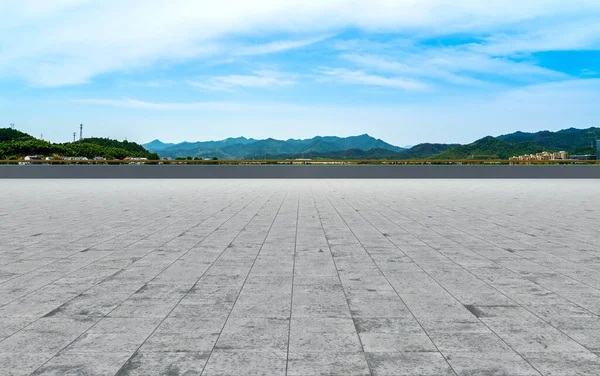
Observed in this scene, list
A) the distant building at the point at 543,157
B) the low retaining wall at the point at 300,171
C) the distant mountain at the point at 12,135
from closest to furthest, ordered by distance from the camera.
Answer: the low retaining wall at the point at 300,171, the distant building at the point at 543,157, the distant mountain at the point at 12,135

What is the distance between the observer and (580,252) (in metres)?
7.65

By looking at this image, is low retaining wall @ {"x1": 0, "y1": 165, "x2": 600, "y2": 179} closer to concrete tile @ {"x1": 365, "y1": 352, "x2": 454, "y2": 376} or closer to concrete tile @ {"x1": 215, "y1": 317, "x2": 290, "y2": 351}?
concrete tile @ {"x1": 215, "y1": 317, "x2": 290, "y2": 351}

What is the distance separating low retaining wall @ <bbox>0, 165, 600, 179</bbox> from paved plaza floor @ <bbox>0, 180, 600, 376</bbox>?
24016 millimetres

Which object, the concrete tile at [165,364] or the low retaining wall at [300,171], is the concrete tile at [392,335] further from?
the low retaining wall at [300,171]

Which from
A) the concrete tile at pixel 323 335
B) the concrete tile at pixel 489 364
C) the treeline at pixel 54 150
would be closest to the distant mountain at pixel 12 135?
the treeline at pixel 54 150

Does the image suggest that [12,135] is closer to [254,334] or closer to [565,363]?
[254,334]

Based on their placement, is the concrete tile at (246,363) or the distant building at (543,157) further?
the distant building at (543,157)

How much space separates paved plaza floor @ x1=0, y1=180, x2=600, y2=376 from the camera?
3.60 m

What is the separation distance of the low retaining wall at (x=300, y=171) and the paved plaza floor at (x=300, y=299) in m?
24.0

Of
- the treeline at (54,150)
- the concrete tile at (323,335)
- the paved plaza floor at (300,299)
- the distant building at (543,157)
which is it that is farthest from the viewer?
the treeline at (54,150)

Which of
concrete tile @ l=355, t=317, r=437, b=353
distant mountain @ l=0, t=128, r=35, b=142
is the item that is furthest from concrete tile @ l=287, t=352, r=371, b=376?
distant mountain @ l=0, t=128, r=35, b=142

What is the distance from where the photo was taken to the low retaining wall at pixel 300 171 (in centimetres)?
3428

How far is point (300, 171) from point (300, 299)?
3051 cm

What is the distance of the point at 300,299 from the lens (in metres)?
5.11
